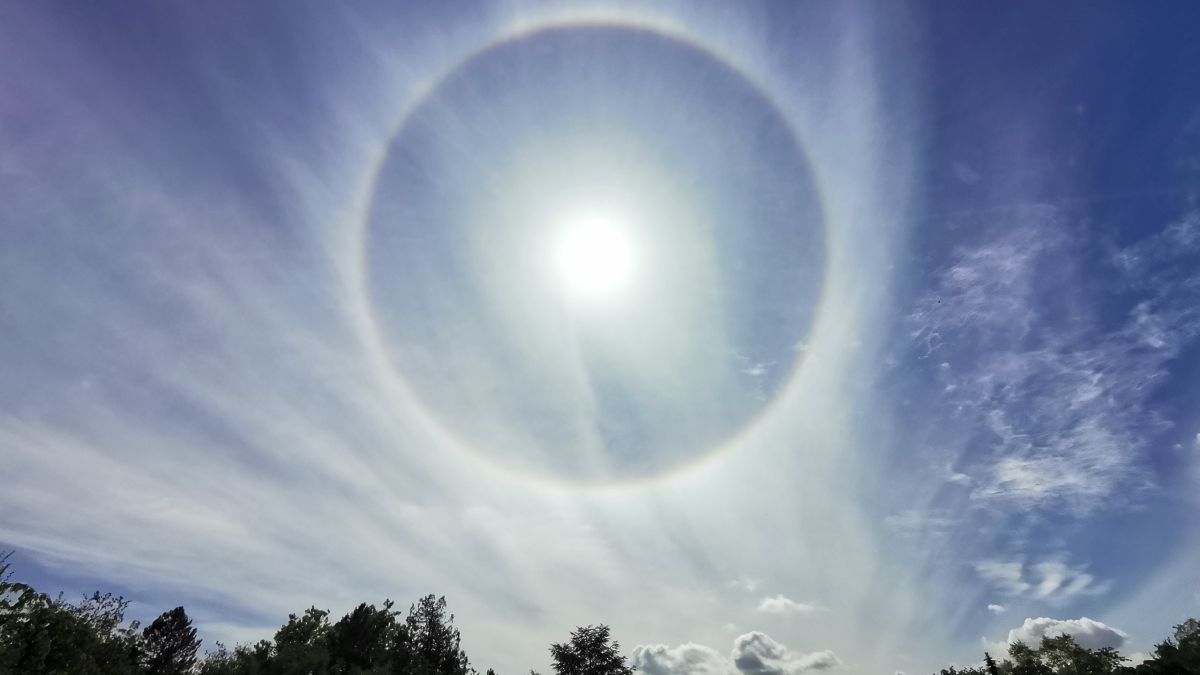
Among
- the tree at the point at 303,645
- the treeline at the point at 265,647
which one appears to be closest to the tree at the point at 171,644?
the treeline at the point at 265,647

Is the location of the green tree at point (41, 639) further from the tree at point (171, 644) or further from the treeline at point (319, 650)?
the tree at point (171, 644)

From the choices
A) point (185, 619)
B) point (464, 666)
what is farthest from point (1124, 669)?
point (185, 619)

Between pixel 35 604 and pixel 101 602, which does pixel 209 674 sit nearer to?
pixel 35 604

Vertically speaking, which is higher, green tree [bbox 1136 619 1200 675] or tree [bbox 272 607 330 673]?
green tree [bbox 1136 619 1200 675]

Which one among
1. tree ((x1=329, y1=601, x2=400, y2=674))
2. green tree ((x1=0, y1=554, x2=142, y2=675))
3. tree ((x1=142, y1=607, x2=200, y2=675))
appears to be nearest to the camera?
green tree ((x1=0, y1=554, x2=142, y2=675))

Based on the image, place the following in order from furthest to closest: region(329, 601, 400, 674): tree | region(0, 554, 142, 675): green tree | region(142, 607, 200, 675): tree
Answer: region(142, 607, 200, 675): tree → region(329, 601, 400, 674): tree → region(0, 554, 142, 675): green tree

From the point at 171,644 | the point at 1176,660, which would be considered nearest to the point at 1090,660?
the point at 1176,660

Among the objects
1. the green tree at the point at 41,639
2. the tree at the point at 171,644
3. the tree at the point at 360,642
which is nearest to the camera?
the green tree at the point at 41,639

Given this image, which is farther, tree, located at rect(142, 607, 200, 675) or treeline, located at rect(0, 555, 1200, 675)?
tree, located at rect(142, 607, 200, 675)

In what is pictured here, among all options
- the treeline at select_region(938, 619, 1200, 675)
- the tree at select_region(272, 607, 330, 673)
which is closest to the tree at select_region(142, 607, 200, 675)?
the tree at select_region(272, 607, 330, 673)

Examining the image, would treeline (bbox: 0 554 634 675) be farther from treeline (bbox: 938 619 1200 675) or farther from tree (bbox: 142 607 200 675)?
treeline (bbox: 938 619 1200 675)
